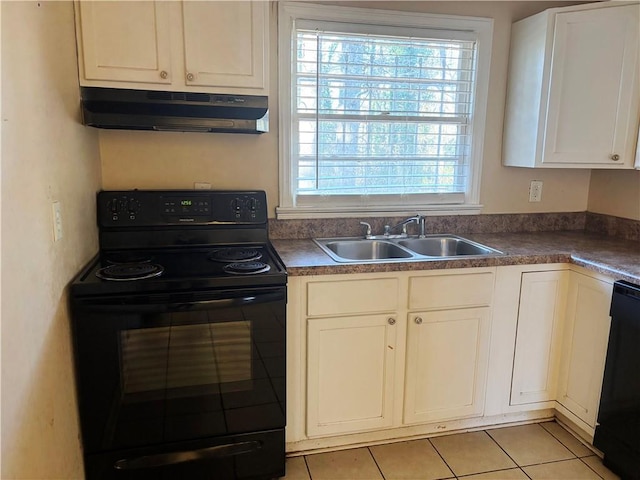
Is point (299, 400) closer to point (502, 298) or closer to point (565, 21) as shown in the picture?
point (502, 298)

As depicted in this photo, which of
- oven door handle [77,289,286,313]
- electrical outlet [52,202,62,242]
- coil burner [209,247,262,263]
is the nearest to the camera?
electrical outlet [52,202,62,242]

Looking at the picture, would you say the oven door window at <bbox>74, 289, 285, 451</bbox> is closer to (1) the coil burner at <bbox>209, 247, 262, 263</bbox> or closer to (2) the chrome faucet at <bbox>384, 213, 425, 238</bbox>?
(1) the coil burner at <bbox>209, 247, 262, 263</bbox>

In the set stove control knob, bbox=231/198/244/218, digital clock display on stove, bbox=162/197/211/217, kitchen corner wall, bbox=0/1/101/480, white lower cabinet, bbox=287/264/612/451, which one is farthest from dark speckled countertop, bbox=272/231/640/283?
kitchen corner wall, bbox=0/1/101/480

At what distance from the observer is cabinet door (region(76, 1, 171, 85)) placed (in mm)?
1744

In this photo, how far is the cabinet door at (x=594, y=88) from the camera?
7.30ft

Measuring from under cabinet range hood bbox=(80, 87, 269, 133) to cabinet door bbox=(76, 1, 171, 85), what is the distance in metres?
0.06

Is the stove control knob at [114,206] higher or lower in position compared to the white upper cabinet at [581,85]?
lower

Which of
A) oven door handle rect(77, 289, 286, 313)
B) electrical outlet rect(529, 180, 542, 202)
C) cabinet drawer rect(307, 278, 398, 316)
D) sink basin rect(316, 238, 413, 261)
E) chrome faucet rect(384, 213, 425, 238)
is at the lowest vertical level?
cabinet drawer rect(307, 278, 398, 316)

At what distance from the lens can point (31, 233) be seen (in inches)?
49.5

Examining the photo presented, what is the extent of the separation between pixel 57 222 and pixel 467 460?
194cm

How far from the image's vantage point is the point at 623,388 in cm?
187

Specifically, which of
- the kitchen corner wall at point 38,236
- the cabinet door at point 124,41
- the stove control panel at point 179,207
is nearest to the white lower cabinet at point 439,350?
the stove control panel at point 179,207

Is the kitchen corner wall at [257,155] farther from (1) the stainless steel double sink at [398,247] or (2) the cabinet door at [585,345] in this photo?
(2) the cabinet door at [585,345]

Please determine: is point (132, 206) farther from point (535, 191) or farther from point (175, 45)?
point (535, 191)
